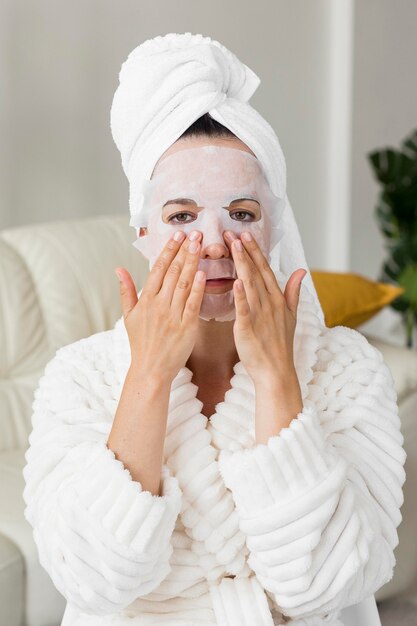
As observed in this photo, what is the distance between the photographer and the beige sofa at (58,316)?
2365 mm

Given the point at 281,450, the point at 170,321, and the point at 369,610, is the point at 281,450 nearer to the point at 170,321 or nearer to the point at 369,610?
the point at 170,321

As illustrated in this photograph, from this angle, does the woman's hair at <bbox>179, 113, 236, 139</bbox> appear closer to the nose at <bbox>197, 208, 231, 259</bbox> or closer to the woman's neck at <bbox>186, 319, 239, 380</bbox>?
the nose at <bbox>197, 208, 231, 259</bbox>

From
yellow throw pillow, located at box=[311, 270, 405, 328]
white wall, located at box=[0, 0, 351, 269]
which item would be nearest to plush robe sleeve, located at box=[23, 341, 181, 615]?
yellow throw pillow, located at box=[311, 270, 405, 328]

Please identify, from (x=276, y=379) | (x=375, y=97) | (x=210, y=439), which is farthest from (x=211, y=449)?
(x=375, y=97)

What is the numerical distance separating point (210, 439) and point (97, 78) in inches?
94.0

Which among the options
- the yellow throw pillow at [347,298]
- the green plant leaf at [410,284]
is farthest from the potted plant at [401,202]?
the yellow throw pillow at [347,298]

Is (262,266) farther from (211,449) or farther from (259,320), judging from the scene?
(211,449)

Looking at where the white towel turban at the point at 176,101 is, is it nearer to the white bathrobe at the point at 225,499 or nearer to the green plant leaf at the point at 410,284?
the white bathrobe at the point at 225,499

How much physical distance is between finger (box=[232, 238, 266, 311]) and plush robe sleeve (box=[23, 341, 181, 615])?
25cm

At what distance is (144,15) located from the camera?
11.4 feet

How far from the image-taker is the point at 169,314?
1191mm

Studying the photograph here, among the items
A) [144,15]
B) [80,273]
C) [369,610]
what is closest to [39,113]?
[144,15]

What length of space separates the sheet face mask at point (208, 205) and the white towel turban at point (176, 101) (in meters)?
0.03

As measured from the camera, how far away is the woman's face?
4.06 ft
